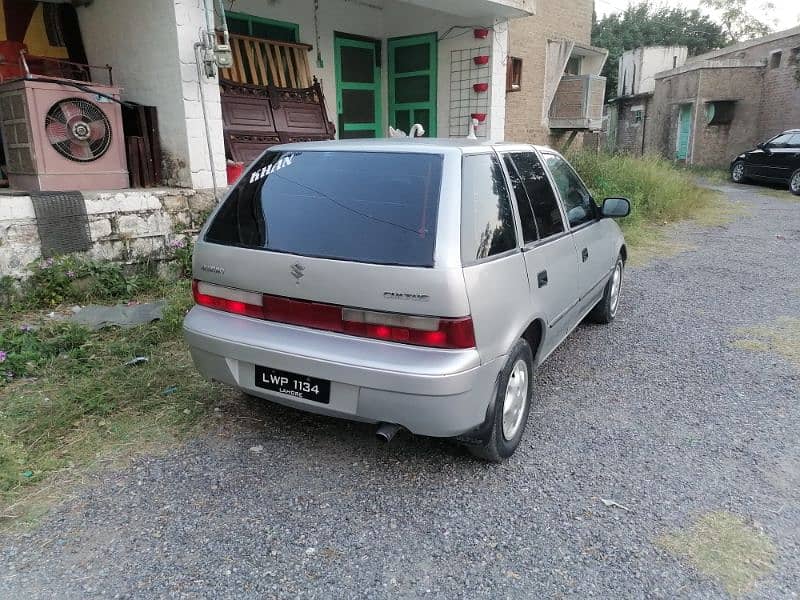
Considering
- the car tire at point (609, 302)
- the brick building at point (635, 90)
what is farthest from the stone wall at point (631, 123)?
the car tire at point (609, 302)

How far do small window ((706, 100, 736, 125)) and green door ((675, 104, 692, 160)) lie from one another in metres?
0.71

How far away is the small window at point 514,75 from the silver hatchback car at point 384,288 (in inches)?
370

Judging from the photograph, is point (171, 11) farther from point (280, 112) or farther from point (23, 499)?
point (23, 499)

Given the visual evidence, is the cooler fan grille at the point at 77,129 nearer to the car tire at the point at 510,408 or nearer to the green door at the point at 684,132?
the car tire at the point at 510,408

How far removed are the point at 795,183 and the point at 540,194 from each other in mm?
13905

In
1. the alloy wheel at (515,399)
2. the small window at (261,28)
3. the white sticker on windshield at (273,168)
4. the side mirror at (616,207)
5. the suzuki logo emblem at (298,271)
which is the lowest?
the alloy wheel at (515,399)

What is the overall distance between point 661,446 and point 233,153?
6037 millimetres

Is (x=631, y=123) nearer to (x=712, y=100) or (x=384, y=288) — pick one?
(x=712, y=100)

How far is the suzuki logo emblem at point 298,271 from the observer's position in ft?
8.67

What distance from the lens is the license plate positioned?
262 cm

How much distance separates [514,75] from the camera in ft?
39.3

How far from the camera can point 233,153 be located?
7312 mm

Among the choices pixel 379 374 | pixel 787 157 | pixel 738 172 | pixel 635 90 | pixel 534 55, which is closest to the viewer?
pixel 379 374

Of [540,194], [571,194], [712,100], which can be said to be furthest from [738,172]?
[540,194]
